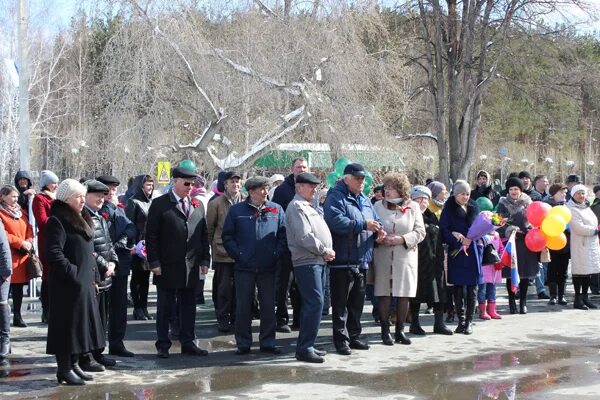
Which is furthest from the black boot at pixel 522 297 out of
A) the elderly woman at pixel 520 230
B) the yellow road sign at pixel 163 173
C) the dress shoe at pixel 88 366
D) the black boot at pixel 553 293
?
the yellow road sign at pixel 163 173

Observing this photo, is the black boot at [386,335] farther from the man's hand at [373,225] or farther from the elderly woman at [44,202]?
the elderly woman at [44,202]

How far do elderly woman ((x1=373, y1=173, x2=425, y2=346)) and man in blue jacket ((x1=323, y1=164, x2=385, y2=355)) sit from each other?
0.33 m

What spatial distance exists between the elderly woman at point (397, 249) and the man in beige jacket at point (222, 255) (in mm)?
1901

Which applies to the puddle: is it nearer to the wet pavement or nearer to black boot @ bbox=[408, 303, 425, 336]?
the wet pavement

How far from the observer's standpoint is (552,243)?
11984 millimetres

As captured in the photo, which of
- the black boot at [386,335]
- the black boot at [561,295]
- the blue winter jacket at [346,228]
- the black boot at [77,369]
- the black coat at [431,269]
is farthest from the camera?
the black boot at [561,295]

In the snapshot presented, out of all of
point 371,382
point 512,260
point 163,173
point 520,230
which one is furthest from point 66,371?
point 163,173

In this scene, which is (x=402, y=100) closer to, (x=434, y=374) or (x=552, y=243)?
(x=552, y=243)

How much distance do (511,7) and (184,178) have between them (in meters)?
20.4

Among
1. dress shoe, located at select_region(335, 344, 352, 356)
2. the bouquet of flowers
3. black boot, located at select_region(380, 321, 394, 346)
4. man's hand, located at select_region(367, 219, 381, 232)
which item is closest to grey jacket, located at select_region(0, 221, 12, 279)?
dress shoe, located at select_region(335, 344, 352, 356)

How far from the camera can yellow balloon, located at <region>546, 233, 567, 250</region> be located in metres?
11.9

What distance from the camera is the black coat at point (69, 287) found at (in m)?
7.53

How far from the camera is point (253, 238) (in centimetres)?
910

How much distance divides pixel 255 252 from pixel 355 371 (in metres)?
1.66
